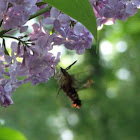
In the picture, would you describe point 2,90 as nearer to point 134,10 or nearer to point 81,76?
point 81,76

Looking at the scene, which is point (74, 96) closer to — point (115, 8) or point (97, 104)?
point (115, 8)

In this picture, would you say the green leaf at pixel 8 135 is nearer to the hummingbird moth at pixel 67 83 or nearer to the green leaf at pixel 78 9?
the hummingbird moth at pixel 67 83

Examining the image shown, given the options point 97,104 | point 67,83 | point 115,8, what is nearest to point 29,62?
point 67,83

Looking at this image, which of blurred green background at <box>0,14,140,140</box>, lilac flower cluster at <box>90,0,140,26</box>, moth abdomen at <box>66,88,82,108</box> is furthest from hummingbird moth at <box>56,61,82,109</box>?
blurred green background at <box>0,14,140,140</box>

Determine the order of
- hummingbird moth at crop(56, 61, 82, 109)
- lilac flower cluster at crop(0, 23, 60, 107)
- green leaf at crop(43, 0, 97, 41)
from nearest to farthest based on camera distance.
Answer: green leaf at crop(43, 0, 97, 41) < lilac flower cluster at crop(0, 23, 60, 107) < hummingbird moth at crop(56, 61, 82, 109)

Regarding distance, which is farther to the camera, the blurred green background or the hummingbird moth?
the blurred green background

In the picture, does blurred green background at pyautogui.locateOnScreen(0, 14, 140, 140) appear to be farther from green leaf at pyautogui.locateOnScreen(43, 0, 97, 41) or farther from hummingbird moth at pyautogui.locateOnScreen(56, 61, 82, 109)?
green leaf at pyautogui.locateOnScreen(43, 0, 97, 41)

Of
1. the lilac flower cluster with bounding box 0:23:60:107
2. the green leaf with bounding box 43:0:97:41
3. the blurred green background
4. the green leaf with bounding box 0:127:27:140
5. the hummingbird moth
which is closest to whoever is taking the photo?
the green leaf with bounding box 43:0:97:41
